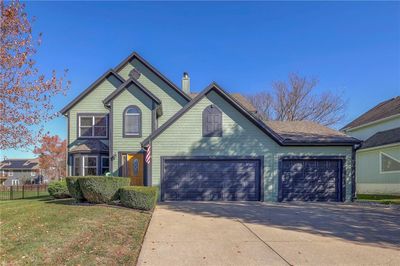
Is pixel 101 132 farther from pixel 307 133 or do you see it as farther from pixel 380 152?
pixel 380 152

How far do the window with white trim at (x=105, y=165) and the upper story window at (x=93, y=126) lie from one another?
1446mm

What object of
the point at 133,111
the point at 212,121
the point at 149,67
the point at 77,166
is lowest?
the point at 77,166

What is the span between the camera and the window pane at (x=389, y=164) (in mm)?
20406

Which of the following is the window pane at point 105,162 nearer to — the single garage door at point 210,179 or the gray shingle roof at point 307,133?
the single garage door at point 210,179

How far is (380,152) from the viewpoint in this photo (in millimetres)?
22078

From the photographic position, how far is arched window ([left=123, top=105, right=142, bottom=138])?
59.5 ft

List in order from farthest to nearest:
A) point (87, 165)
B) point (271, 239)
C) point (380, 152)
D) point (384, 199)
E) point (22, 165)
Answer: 1. point (22, 165)
2. point (380, 152)
3. point (87, 165)
4. point (384, 199)
5. point (271, 239)

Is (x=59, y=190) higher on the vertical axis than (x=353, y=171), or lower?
lower

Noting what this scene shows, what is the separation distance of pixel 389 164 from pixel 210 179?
13.2 m

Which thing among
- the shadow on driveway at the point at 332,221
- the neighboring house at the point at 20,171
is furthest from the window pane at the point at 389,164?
the neighboring house at the point at 20,171

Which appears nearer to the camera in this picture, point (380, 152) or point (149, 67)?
point (149, 67)

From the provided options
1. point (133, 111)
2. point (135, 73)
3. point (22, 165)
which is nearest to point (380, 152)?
point (133, 111)

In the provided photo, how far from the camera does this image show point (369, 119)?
88.2ft

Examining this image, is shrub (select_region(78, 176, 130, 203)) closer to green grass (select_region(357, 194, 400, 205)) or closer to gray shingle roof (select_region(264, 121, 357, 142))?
gray shingle roof (select_region(264, 121, 357, 142))
